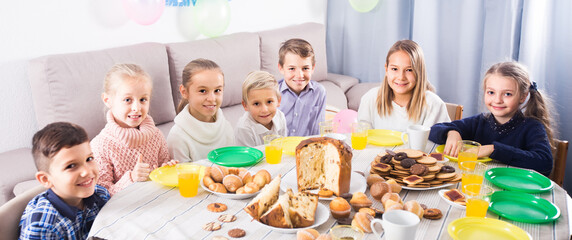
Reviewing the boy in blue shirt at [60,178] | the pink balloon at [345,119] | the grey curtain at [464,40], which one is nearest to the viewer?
the boy in blue shirt at [60,178]

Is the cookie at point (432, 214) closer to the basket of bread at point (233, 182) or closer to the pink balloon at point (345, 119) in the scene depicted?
the basket of bread at point (233, 182)

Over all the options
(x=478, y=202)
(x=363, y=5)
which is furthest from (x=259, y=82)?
(x=363, y=5)

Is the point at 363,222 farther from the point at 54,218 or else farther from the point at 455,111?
the point at 455,111

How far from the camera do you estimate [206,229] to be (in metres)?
1.50

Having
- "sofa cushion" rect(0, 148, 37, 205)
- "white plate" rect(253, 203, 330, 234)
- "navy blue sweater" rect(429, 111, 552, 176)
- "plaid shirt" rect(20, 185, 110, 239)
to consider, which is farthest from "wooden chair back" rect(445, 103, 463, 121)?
"sofa cushion" rect(0, 148, 37, 205)

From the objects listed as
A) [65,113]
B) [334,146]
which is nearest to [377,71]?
[65,113]

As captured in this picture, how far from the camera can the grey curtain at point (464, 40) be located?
11.7 ft

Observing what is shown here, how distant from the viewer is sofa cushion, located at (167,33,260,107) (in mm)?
3457

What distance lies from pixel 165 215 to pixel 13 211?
1.63ft

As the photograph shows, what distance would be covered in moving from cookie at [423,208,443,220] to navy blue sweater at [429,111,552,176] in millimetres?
660

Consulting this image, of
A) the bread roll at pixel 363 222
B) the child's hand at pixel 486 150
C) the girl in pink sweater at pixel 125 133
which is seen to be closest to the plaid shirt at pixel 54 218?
the girl in pink sweater at pixel 125 133

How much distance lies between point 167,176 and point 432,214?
0.96 meters

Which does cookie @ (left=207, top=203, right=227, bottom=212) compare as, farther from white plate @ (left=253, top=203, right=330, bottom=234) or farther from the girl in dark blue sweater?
the girl in dark blue sweater

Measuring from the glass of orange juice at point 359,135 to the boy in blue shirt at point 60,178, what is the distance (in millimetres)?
1051
